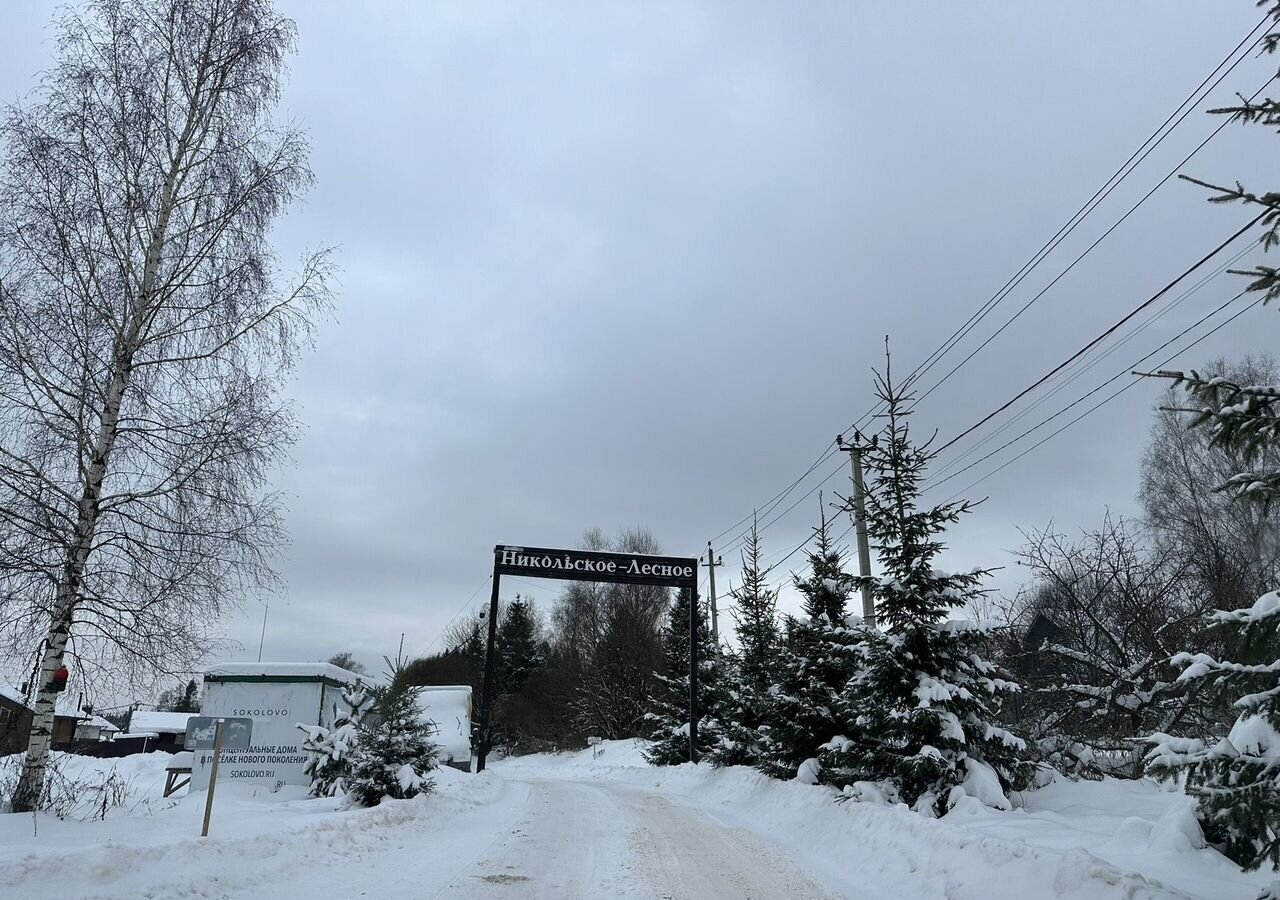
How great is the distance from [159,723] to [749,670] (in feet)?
257

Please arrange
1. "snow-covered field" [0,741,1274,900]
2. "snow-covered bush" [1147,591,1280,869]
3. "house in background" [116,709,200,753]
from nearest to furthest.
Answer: "snow-covered bush" [1147,591,1280,869] → "snow-covered field" [0,741,1274,900] → "house in background" [116,709,200,753]

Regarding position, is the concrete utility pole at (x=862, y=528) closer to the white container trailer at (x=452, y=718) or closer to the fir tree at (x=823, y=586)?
the fir tree at (x=823, y=586)

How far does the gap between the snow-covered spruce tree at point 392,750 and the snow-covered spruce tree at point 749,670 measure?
7.70 metres

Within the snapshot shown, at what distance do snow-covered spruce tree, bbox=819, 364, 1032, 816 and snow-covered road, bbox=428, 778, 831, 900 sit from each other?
216cm

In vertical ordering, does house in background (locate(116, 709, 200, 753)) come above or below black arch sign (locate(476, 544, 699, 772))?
below

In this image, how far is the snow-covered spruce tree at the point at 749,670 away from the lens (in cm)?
1966

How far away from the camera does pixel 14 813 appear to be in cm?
877

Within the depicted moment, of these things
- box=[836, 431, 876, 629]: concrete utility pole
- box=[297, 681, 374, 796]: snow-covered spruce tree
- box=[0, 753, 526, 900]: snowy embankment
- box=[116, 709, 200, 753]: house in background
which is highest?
box=[836, 431, 876, 629]: concrete utility pole

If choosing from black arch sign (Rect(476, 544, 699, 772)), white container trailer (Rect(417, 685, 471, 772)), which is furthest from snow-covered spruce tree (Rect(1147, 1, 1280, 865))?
white container trailer (Rect(417, 685, 471, 772))

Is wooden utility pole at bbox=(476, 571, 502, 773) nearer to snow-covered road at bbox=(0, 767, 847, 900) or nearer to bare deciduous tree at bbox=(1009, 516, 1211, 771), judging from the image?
snow-covered road at bbox=(0, 767, 847, 900)

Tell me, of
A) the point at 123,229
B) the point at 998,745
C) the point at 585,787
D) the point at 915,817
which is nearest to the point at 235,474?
the point at 123,229

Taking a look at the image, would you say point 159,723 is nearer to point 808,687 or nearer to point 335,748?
point 335,748

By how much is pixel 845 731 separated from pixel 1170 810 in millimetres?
7449

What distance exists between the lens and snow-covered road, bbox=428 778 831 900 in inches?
300
